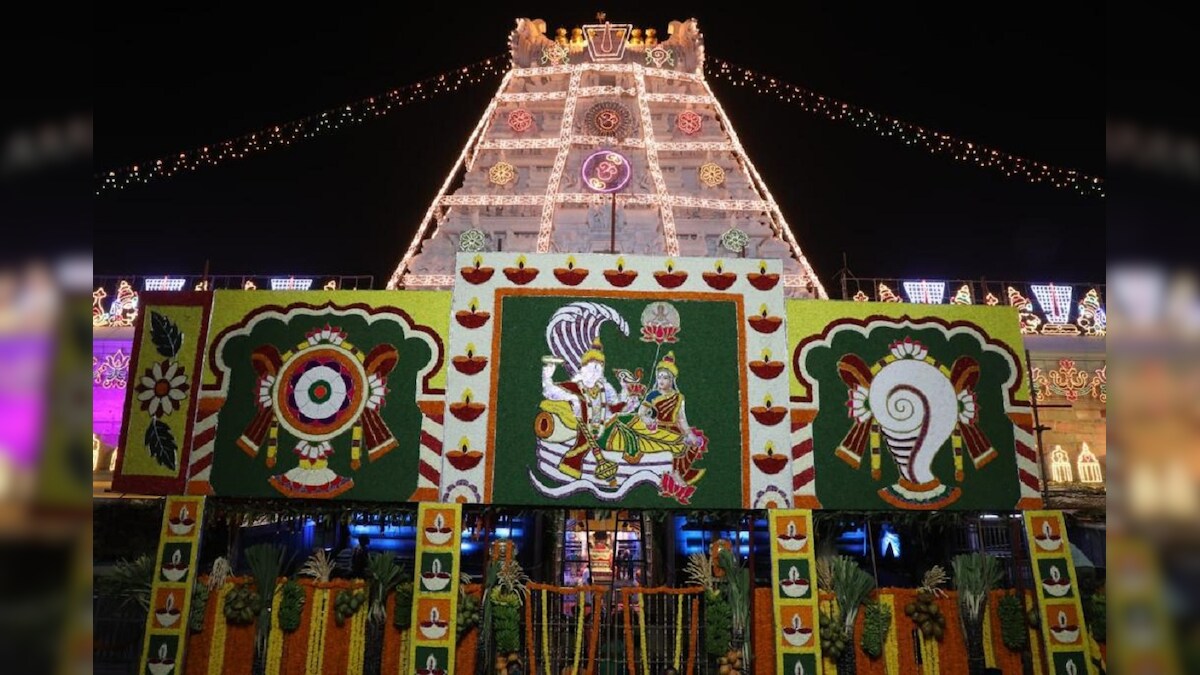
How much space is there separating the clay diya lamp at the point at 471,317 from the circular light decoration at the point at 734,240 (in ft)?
49.5

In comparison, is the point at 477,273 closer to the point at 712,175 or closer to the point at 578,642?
the point at 578,642

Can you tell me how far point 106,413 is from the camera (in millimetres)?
23969

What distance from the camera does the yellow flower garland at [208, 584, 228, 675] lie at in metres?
9.58

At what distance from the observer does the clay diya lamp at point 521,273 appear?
10461 millimetres

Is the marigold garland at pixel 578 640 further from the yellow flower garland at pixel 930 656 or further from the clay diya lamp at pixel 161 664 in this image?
the clay diya lamp at pixel 161 664

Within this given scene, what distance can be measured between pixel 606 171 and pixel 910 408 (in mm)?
16425

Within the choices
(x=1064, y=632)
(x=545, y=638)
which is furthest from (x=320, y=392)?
(x=1064, y=632)

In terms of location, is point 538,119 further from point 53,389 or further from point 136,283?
point 53,389

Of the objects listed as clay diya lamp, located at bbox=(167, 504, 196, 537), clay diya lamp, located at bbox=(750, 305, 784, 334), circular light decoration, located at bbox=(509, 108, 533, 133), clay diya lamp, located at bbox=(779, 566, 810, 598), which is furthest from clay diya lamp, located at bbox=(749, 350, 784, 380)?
circular light decoration, located at bbox=(509, 108, 533, 133)

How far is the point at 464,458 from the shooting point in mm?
9828

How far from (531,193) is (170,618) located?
17.8 meters

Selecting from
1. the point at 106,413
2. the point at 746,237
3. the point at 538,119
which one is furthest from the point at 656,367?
the point at 106,413

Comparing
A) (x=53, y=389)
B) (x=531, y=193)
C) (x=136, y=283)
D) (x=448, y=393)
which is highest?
(x=531, y=193)

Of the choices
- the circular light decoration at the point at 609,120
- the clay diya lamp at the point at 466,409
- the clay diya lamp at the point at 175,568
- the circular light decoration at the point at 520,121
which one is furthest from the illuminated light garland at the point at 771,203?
the clay diya lamp at the point at 175,568
